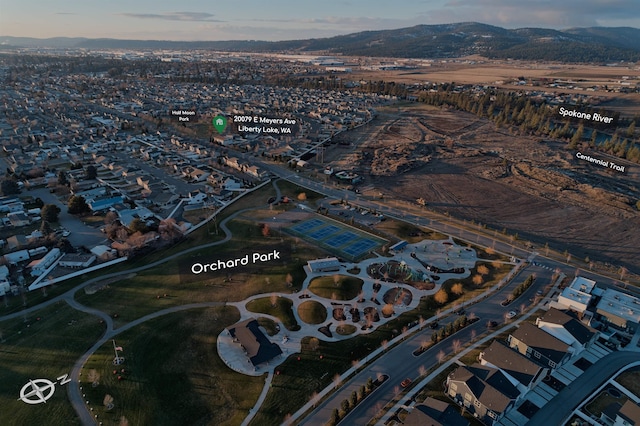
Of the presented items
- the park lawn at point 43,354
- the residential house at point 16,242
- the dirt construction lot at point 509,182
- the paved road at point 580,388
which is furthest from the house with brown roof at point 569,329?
the residential house at point 16,242

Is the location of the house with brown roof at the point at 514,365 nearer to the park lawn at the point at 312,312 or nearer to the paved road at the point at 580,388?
the paved road at the point at 580,388

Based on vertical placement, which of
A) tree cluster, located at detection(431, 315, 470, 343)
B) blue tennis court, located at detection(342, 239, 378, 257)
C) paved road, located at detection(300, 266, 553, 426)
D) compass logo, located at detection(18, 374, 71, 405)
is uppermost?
blue tennis court, located at detection(342, 239, 378, 257)

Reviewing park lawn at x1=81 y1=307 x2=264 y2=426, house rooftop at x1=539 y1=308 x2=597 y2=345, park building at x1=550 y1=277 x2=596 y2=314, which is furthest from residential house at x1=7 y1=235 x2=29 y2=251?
park building at x1=550 y1=277 x2=596 y2=314

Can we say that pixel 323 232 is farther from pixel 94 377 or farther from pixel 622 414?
pixel 622 414

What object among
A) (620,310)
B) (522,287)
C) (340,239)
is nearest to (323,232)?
(340,239)

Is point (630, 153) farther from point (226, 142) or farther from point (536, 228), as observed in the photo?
point (226, 142)

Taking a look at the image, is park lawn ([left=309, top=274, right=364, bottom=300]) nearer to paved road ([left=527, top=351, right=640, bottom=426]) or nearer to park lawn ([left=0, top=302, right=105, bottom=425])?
paved road ([left=527, top=351, right=640, bottom=426])
